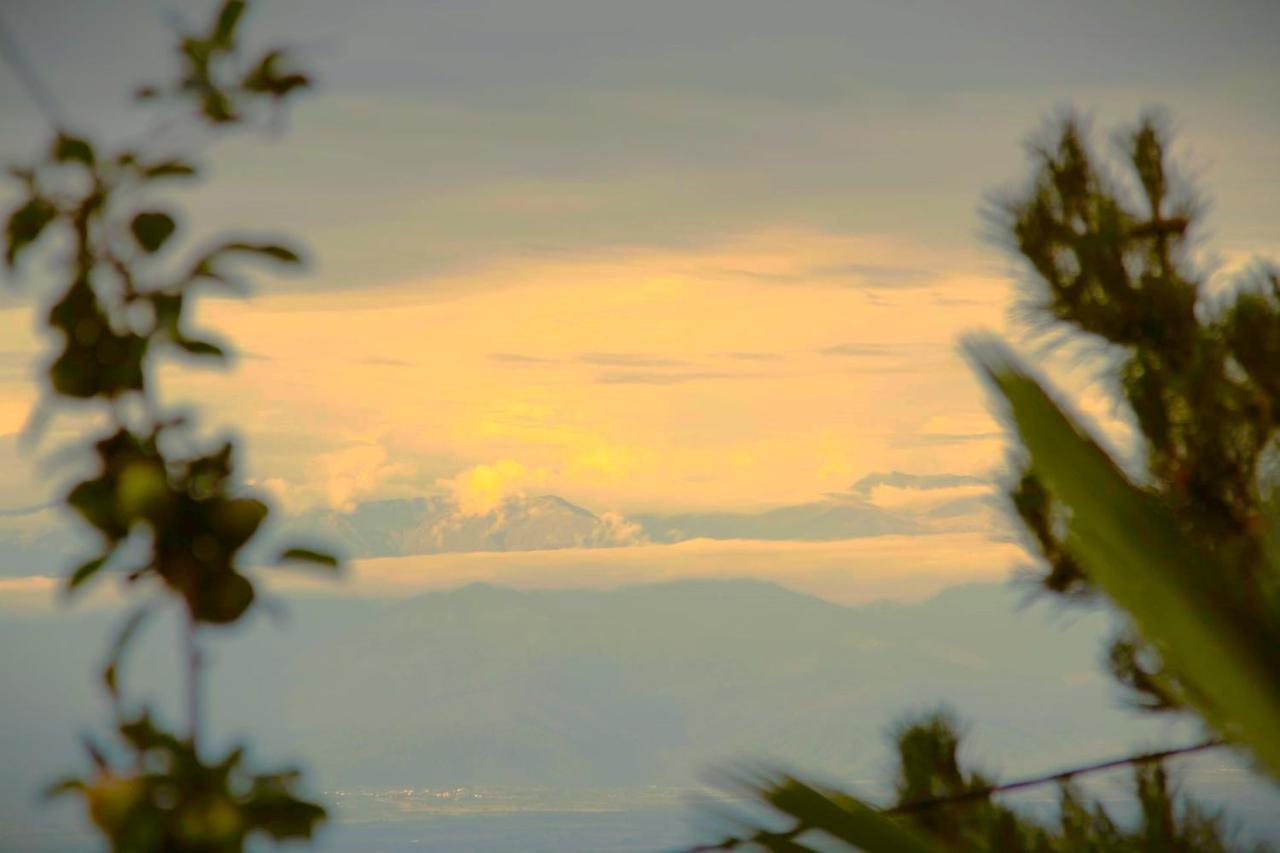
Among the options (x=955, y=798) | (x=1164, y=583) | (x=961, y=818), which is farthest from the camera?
(x=961, y=818)

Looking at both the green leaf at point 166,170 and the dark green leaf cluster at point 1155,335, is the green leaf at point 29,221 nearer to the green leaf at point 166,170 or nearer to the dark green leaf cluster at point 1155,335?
the green leaf at point 166,170

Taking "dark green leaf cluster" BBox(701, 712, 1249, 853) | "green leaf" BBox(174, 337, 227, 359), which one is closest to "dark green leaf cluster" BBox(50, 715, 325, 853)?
"green leaf" BBox(174, 337, 227, 359)

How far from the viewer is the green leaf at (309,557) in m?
0.47

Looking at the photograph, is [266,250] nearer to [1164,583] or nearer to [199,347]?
[199,347]

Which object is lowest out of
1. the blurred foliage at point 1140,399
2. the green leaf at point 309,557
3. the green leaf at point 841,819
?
the green leaf at point 309,557

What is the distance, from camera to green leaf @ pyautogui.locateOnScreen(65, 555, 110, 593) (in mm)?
433

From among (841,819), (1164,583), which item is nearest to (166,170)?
(1164,583)

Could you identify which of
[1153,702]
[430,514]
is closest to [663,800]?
[430,514]

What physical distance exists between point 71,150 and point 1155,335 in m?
3.35

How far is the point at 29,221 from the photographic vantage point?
477 mm

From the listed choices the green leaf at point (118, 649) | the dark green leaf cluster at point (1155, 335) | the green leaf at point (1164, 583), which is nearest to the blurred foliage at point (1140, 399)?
the dark green leaf cluster at point (1155, 335)

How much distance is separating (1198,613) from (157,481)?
51 cm

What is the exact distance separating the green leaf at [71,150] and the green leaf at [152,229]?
3cm

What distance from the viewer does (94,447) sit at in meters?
0.46
